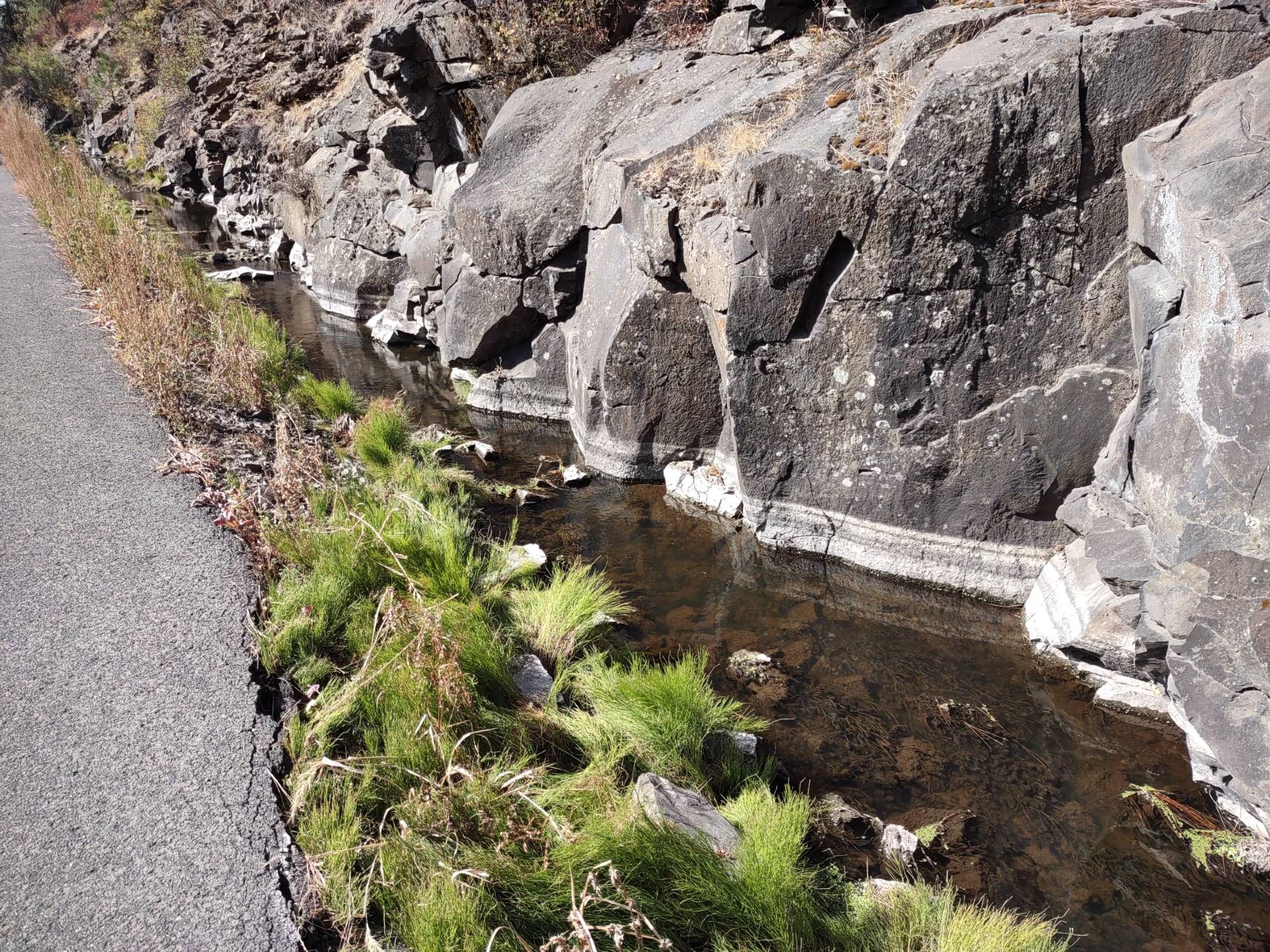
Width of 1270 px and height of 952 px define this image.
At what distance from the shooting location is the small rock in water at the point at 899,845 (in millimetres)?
3719

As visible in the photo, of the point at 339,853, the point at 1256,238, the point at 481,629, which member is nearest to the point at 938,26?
the point at 1256,238

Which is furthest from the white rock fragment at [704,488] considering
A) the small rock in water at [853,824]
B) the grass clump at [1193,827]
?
the grass clump at [1193,827]

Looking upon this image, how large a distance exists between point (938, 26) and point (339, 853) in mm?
Answer: 6191

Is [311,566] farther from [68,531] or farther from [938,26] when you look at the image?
[938,26]

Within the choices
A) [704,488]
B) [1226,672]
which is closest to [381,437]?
[704,488]

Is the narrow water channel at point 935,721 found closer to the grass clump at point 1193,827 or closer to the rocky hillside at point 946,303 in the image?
the grass clump at point 1193,827

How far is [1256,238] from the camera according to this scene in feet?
12.9

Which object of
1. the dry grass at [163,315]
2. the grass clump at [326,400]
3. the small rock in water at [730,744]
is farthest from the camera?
the grass clump at [326,400]

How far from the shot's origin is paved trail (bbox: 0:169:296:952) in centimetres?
250

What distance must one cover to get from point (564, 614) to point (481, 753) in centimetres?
133

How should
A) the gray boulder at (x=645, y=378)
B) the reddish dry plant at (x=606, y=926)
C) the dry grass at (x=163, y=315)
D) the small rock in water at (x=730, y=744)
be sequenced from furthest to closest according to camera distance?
the gray boulder at (x=645, y=378)
the dry grass at (x=163, y=315)
the small rock in water at (x=730, y=744)
the reddish dry plant at (x=606, y=926)

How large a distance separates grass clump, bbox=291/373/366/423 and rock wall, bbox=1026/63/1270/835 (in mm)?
6341

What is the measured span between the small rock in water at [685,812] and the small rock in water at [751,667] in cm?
156

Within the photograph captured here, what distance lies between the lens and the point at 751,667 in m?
5.05
